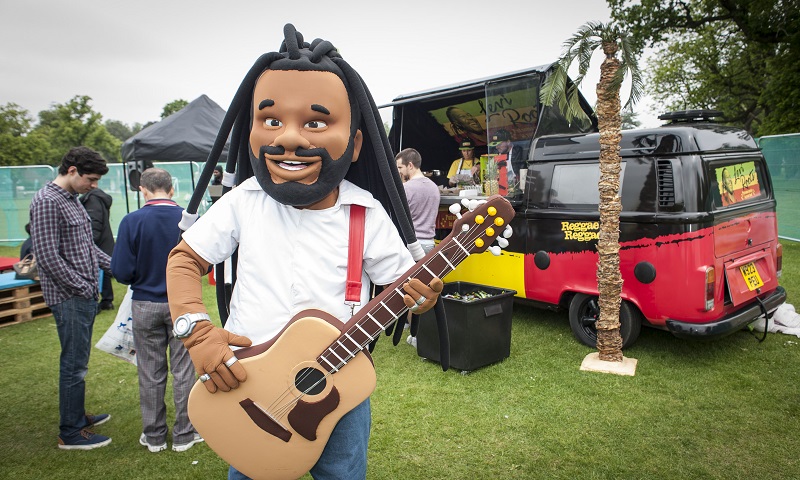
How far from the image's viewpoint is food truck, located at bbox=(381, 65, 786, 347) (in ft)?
14.0

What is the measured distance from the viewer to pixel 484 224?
1.80 meters

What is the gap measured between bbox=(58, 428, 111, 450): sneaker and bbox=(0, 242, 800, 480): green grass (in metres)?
0.05

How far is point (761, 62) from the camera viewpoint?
2080cm

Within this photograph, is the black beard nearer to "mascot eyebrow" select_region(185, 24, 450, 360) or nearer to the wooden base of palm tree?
"mascot eyebrow" select_region(185, 24, 450, 360)

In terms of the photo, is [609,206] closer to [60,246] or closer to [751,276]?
[751,276]

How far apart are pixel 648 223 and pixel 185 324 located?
3.93 m

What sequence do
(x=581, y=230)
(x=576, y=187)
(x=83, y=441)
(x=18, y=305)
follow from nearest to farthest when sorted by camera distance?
A: 1. (x=83, y=441)
2. (x=581, y=230)
3. (x=576, y=187)
4. (x=18, y=305)

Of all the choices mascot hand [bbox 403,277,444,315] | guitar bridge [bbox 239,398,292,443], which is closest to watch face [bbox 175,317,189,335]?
guitar bridge [bbox 239,398,292,443]

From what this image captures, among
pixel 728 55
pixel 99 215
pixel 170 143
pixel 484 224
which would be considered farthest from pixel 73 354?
pixel 728 55

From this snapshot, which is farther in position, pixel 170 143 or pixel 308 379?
pixel 170 143

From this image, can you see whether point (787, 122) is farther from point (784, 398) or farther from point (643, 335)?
point (784, 398)

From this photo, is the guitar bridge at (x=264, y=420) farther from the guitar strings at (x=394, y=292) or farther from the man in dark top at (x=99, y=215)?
the man in dark top at (x=99, y=215)

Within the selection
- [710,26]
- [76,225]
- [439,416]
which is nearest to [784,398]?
[439,416]

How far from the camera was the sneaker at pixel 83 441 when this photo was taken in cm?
345
